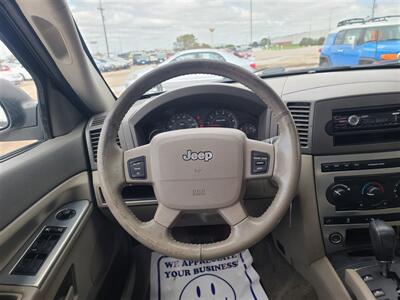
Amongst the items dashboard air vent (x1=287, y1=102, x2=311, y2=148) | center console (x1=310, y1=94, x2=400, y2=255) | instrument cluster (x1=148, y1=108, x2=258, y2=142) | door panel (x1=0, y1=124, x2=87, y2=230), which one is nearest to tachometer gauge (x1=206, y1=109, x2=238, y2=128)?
instrument cluster (x1=148, y1=108, x2=258, y2=142)

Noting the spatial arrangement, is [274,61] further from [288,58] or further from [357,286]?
[357,286]

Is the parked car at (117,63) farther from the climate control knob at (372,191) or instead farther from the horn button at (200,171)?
the climate control knob at (372,191)

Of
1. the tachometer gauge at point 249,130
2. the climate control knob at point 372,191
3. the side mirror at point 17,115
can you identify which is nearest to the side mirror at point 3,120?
the side mirror at point 17,115

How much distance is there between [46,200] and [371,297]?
4.16 feet

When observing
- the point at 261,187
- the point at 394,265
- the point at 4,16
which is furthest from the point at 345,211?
the point at 4,16

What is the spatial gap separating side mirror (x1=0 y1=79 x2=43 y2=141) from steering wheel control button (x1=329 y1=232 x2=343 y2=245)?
4.55ft

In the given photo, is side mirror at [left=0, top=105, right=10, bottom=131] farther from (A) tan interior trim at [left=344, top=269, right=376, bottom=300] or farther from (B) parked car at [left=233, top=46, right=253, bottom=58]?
(A) tan interior trim at [left=344, top=269, right=376, bottom=300]

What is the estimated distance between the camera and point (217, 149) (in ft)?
3.98

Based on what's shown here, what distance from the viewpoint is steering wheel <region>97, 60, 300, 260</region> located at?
1.15m

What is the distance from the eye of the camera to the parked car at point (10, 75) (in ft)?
4.92

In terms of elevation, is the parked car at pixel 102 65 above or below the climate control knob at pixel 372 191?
above

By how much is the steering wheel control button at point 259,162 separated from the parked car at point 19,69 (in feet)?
3.41

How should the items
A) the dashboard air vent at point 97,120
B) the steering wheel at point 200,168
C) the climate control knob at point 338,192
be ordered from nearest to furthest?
the steering wheel at point 200,168 < the climate control knob at point 338,192 < the dashboard air vent at point 97,120

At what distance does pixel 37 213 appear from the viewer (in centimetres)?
140
